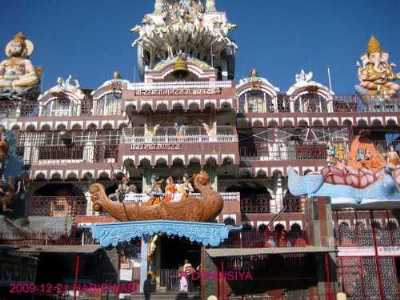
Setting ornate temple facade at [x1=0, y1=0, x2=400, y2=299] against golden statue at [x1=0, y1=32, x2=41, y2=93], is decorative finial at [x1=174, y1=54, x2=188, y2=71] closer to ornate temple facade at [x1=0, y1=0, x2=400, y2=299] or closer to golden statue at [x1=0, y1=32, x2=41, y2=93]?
ornate temple facade at [x1=0, y1=0, x2=400, y2=299]

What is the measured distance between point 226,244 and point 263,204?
11.8m

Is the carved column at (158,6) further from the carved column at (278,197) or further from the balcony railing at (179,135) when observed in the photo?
the carved column at (278,197)

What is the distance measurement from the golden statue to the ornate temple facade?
13cm

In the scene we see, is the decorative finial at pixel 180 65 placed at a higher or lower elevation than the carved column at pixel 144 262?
higher

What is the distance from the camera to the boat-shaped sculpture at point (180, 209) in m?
21.6

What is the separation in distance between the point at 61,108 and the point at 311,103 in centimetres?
2132

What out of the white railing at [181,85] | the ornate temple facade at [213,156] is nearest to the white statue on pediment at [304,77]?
the ornate temple facade at [213,156]

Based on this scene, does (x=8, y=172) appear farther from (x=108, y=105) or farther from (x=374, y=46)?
(x=374, y=46)

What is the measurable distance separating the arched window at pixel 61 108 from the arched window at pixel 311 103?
18.7 metres

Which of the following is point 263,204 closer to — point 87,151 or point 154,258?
point 154,258

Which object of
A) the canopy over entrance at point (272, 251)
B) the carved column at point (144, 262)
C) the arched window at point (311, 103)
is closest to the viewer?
the canopy over entrance at point (272, 251)

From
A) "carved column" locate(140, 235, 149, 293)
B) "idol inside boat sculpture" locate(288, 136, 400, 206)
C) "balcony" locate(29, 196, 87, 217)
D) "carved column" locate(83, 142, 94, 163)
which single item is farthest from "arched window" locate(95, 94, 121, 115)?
"idol inside boat sculpture" locate(288, 136, 400, 206)

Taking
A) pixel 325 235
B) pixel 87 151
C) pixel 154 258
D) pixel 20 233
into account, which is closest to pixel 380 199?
pixel 325 235

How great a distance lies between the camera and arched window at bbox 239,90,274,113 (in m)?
39.2
